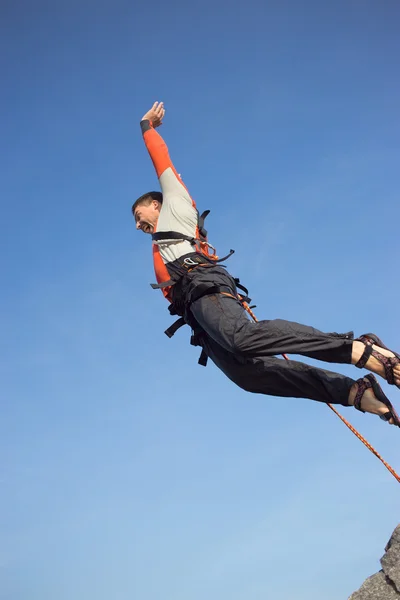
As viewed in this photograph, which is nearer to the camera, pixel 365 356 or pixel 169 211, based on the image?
pixel 365 356

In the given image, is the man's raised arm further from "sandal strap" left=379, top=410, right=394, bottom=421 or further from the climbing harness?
"sandal strap" left=379, top=410, right=394, bottom=421

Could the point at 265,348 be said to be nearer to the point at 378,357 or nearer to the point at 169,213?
the point at 378,357

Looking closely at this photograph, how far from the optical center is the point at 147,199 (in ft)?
27.9

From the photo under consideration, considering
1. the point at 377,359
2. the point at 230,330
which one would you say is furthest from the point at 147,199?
the point at 377,359

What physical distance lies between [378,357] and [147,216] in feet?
12.4

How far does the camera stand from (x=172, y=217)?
7816 millimetres

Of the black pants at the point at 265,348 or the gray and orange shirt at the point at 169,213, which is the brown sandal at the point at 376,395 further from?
the gray and orange shirt at the point at 169,213

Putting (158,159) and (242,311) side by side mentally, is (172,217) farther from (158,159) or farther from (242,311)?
(242,311)

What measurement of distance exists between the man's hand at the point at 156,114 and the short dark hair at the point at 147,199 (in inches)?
42.1

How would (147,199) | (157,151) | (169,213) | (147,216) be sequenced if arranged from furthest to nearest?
1. (147,199)
2. (147,216)
3. (157,151)
4. (169,213)

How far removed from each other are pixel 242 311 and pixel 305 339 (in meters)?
0.85

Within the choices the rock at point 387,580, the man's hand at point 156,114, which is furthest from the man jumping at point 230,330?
the rock at point 387,580

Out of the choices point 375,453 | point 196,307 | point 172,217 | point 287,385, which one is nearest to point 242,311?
point 196,307

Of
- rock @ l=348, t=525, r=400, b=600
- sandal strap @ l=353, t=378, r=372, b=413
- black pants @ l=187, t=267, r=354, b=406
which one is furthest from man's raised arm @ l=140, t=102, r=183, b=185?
rock @ l=348, t=525, r=400, b=600
